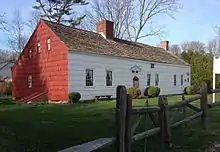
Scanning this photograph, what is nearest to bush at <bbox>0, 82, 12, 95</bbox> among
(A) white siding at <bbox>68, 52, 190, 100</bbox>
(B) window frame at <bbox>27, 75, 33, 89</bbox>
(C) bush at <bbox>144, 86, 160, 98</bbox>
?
(B) window frame at <bbox>27, 75, 33, 89</bbox>

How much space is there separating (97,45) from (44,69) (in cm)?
505

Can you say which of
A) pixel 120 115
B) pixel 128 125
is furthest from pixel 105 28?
pixel 120 115

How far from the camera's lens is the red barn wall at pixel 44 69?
28078 mm

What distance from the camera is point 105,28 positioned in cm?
3522

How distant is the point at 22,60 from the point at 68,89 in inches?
334

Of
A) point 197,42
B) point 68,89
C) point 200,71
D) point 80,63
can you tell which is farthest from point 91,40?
point 197,42

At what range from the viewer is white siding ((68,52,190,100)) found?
28031 millimetres

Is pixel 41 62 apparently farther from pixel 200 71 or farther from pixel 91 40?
pixel 200 71

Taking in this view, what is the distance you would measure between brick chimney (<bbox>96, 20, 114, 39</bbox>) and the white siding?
3.82 m

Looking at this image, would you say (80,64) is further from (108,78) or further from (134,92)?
(134,92)

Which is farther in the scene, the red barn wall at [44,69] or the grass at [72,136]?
the red barn wall at [44,69]

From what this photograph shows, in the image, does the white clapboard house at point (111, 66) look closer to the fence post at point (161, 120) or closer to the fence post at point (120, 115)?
the fence post at point (161, 120)

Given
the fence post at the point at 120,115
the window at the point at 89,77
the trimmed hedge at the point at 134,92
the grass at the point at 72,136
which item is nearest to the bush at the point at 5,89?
the window at the point at 89,77

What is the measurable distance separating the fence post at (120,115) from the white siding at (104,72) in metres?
22.2
